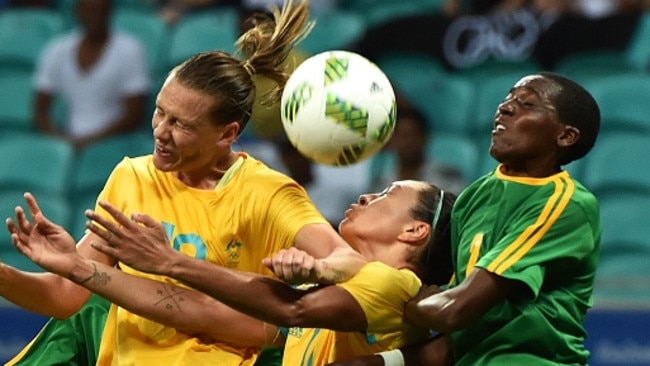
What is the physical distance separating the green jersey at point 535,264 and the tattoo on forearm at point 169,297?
29.3 inches

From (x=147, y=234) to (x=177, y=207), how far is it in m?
0.42

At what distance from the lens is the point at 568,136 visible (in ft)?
11.7

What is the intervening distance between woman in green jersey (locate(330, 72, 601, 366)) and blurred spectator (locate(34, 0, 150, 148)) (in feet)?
16.0

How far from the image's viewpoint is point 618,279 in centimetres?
650

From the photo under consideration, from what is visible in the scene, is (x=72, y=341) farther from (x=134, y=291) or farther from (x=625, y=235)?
(x=625, y=235)

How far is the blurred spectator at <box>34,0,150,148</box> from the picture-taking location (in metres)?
8.24

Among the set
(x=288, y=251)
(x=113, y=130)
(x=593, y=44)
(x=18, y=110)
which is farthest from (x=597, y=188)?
(x=288, y=251)

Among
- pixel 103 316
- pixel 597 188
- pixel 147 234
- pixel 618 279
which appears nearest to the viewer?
pixel 147 234

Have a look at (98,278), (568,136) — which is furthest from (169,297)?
(568,136)

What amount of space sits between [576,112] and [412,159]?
3924mm

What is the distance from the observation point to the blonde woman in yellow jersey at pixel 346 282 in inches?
133

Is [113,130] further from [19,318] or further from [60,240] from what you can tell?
[60,240]

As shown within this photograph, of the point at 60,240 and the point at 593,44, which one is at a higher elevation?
the point at 593,44

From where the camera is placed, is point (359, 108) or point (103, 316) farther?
point (103, 316)
